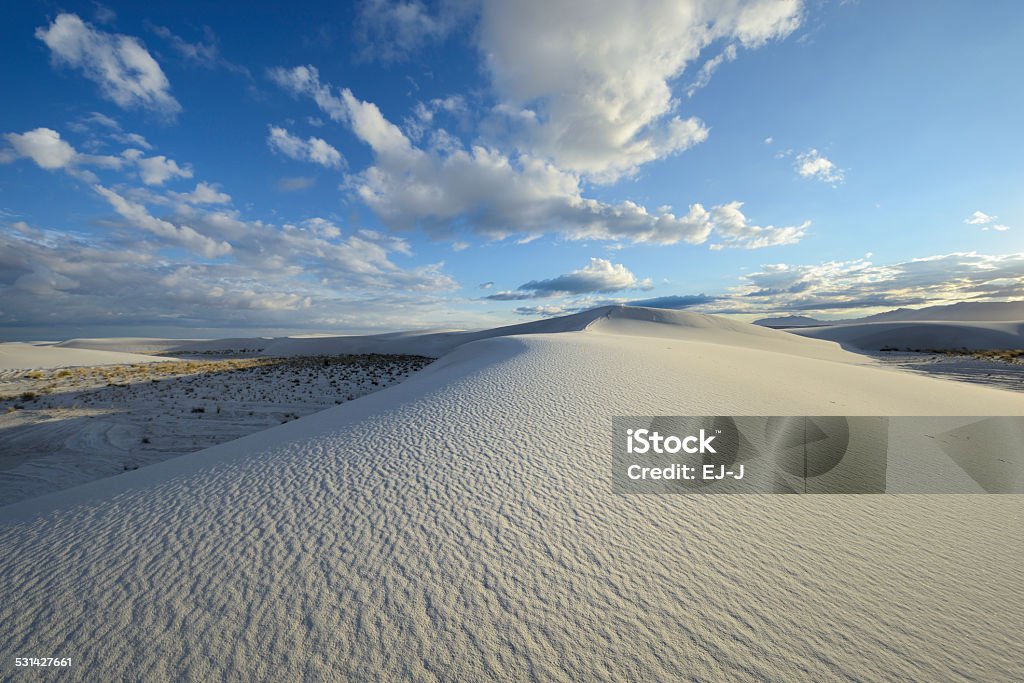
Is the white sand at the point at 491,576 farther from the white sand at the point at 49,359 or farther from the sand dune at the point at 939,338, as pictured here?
the sand dune at the point at 939,338

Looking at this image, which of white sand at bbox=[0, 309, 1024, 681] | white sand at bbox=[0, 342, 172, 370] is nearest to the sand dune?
white sand at bbox=[0, 309, 1024, 681]

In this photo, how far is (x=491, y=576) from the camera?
1856 millimetres

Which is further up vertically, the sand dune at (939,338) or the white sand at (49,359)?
the white sand at (49,359)

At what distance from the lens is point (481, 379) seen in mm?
5934

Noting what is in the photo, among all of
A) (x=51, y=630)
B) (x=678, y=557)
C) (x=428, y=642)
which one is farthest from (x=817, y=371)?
(x=51, y=630)

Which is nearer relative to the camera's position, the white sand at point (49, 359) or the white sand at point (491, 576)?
the white sand at point (491, 576)

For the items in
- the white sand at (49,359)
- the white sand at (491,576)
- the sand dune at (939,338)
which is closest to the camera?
the white sand at (491,576)

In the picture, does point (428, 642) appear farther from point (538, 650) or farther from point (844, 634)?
point (844, 634)

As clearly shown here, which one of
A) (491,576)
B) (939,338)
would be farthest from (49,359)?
(939,338)

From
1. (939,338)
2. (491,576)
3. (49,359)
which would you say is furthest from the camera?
(939,338)

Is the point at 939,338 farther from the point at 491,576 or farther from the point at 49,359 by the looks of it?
the point at 49,359

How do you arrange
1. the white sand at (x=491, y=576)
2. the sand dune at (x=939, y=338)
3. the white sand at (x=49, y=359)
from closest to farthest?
the white sand at (x=491, y=576)
the white sand at (x=49, y=359)
the sand dune at (x=939, y=338)

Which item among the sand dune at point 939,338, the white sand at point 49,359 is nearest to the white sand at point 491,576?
the white sand at point 49,359

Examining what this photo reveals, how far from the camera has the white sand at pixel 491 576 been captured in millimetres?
1461
